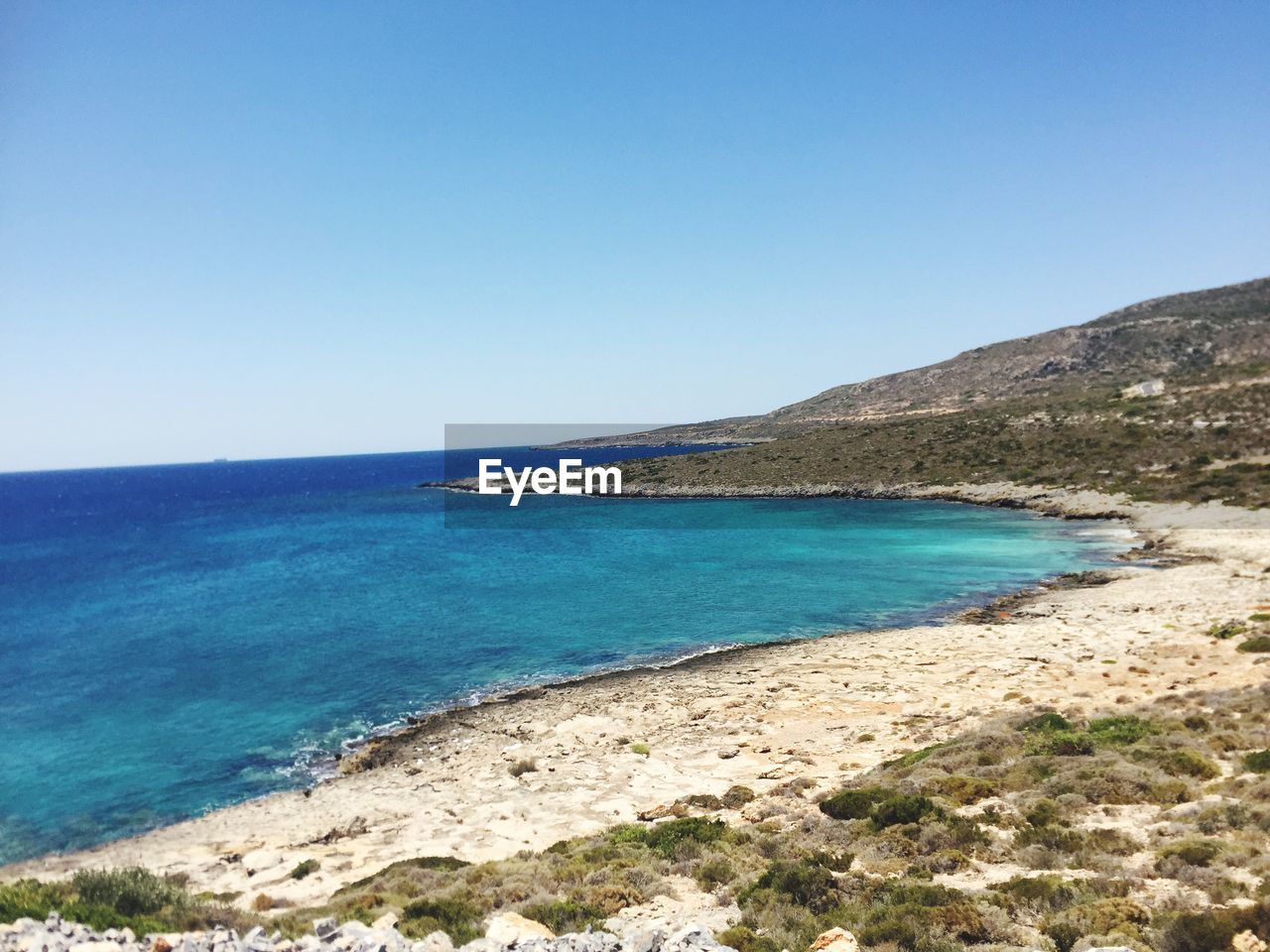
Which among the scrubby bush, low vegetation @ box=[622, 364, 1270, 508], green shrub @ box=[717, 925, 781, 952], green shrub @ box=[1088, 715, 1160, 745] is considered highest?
low vegetation @ box=[622, 364, 1270, 508]

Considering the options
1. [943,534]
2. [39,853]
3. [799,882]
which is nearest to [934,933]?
[799,882]

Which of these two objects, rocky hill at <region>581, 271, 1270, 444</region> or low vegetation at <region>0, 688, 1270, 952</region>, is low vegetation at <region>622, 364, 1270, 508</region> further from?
low vegetation at <region>0, 688, 1270, 952</region>

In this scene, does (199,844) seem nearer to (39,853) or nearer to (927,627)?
(39,853)

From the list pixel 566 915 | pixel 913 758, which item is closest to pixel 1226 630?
pixel 913 758

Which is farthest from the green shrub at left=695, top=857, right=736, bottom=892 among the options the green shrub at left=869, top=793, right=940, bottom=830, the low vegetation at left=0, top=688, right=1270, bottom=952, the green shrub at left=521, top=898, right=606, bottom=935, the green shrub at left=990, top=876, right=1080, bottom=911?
the green shrub at left=990, top=876, right=1080, bottom=911

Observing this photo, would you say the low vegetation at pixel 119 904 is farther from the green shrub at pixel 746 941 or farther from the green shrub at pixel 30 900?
the green shrub at pixel 746 941

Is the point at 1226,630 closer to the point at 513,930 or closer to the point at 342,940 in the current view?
the point at 513,930

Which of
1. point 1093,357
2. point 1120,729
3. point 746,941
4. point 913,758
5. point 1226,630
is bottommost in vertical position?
point 913,758
